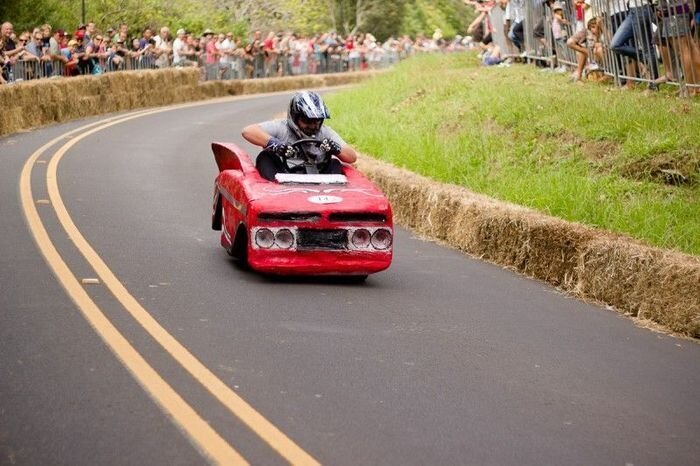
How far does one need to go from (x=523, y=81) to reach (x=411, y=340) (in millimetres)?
15714

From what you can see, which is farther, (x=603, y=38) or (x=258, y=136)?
(x=603, y=38)

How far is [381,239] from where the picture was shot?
11.4 m

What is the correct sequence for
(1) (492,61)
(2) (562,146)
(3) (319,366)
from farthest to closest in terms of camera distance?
(1) (492,61), (2) (562,146), (3) (319,366)

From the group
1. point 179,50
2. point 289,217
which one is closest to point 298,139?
point 289,217

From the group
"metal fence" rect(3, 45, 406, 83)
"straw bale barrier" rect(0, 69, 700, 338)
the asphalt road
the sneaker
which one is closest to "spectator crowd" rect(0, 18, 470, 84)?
"metal fence" rect(3, 45, 406, 83)

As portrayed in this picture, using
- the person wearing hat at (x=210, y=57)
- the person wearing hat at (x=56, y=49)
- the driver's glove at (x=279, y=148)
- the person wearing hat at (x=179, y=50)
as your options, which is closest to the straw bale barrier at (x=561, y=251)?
the driver's glove at (x=279, y=148)

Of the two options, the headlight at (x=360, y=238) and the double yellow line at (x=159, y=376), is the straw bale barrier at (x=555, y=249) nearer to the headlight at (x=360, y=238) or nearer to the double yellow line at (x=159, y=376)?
the headlight at (x=360, y=238)

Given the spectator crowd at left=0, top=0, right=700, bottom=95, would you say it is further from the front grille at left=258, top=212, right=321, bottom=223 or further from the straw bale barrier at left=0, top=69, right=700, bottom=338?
the front grille at left=258, top=212, right=321, bottom=223

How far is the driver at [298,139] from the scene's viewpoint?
39.1ft

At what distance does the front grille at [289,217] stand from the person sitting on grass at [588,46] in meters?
13.6

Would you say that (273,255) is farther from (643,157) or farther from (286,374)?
(643,157)

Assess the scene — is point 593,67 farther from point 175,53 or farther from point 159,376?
point 175,53

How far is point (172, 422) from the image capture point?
674 cm

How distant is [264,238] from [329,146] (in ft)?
4.25
